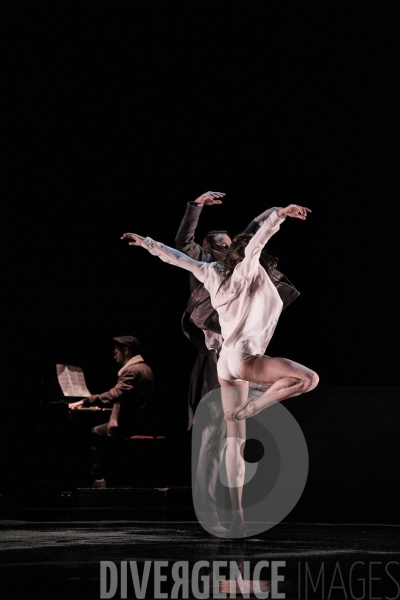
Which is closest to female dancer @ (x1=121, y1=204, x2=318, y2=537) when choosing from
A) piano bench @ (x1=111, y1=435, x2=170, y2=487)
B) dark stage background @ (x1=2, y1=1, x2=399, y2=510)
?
dark stage background @ (x1=2, y1=1, x2=399, y2=510)

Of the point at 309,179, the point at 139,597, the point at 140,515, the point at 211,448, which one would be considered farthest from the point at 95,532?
the point at 309,179

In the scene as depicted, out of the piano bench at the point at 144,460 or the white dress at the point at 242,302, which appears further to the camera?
the piano bench at the point at 144,460

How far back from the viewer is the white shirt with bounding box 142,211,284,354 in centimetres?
470

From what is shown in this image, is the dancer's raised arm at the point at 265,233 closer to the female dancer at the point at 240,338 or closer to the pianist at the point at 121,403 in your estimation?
the female dancer at the point at 240,338

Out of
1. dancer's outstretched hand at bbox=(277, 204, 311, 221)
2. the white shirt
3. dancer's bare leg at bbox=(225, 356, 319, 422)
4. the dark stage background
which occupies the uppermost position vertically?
the dark stage background

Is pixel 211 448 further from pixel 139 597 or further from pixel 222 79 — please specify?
pixel 222 79

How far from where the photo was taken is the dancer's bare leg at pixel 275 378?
4.51 meters

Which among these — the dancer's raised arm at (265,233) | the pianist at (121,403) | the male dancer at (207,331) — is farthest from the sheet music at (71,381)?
the dancer's raised arm at (265,233)

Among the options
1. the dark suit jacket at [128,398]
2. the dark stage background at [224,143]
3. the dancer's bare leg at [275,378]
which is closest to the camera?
the dancer's bare leg at [275,378]

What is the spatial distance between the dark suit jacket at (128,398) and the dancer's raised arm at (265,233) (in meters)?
3.39

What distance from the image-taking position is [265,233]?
172 inches

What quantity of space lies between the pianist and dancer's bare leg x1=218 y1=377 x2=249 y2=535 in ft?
10.1

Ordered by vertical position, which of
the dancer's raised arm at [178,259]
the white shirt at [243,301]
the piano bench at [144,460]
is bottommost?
the piano bench at [144,460]
